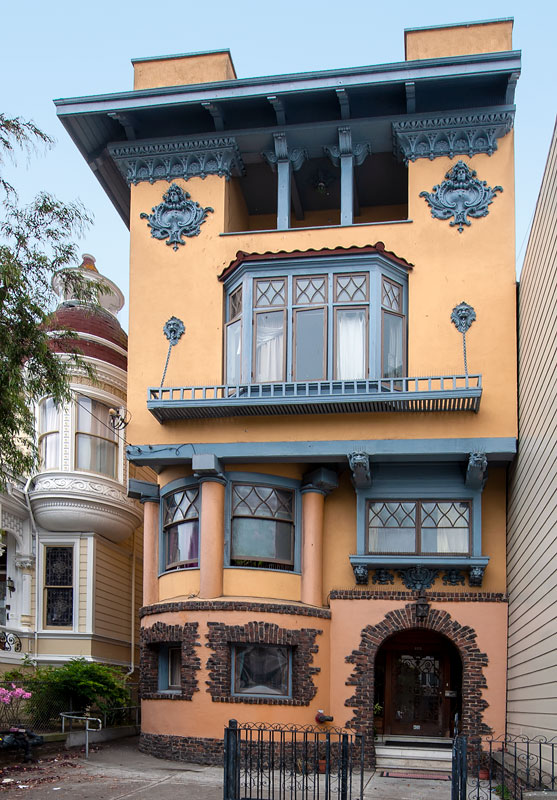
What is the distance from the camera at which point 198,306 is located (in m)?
19.5

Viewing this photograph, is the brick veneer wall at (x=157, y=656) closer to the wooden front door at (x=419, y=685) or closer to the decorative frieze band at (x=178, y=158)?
the wooden front door at (x=419, y=685)

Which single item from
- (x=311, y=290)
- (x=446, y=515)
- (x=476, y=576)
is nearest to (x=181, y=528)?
(x=446, y=515)

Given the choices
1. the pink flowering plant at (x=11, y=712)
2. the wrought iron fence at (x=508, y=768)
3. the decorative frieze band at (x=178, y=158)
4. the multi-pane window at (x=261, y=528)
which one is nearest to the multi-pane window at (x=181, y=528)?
the multi-pane window at (x=261, y=528)

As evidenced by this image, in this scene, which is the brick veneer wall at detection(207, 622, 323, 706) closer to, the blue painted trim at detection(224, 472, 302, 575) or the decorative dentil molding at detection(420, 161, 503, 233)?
the blue painted trim at detection(224, 472, 302, 575)

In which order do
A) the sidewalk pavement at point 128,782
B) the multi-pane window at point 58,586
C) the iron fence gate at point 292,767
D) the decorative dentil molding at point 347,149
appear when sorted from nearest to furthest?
the iron fence gate at point 292,767 < the sidewalk pavement at point 128,782 < the decorative dentil molding at point 347,149 < the multi-pane window at point 58,586

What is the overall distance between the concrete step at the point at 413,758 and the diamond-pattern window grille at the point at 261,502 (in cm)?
465

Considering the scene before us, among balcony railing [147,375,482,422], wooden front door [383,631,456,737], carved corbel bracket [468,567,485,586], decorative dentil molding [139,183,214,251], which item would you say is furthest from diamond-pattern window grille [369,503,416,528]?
decorative dentil molding [139,183,214,251]

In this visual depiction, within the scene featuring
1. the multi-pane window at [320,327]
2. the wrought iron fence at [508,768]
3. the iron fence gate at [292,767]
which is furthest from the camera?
the multi-pane window at [320,327]

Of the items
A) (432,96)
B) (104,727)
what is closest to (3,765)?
(104,727)

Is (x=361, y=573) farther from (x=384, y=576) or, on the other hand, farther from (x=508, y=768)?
(x=508, y=768)

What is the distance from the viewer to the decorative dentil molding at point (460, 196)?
1872 cm

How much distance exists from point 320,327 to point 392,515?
153 inches

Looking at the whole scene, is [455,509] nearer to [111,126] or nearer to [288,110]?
[288,110]

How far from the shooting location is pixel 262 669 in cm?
1772
